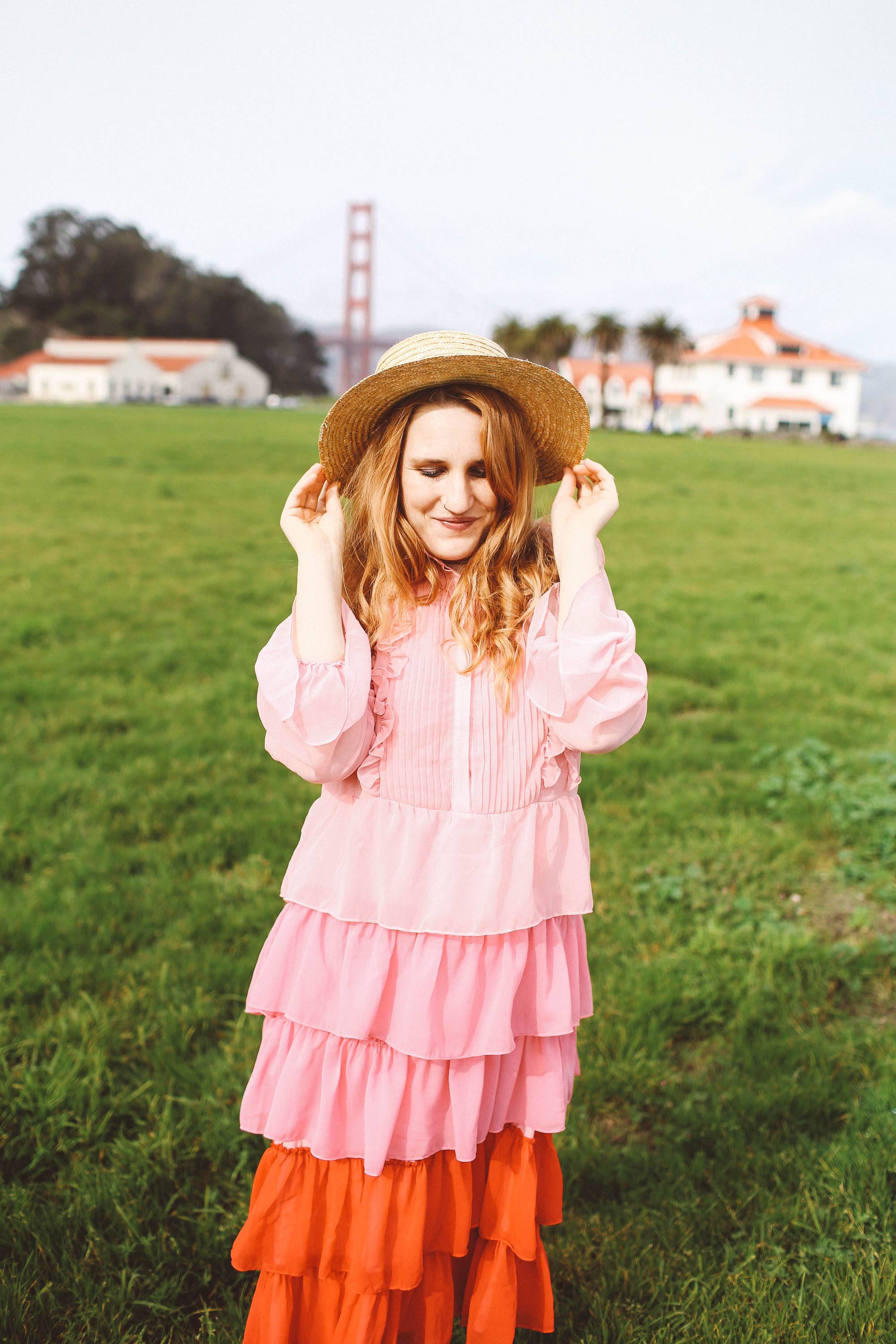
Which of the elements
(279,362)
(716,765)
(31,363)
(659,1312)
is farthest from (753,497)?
(279,362)

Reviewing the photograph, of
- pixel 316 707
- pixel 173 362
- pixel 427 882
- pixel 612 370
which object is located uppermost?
pixel 612 370

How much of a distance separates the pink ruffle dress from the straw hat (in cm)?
25

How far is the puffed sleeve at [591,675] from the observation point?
1614 millimetres

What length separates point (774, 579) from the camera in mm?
9461

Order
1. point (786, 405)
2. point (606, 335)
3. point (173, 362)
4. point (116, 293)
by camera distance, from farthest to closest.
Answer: point (116, 293)
point (173, 362)
point (786, 405)
point (606, 335)

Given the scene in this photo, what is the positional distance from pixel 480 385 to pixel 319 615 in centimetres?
51

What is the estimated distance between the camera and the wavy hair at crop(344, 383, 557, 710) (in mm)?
1750

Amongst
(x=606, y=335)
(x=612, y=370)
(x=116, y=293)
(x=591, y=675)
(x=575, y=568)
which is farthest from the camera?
(x=116, y=293)

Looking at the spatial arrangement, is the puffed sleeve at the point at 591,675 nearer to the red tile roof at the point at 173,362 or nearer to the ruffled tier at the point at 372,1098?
the ruffled tier at the point at 372,1098

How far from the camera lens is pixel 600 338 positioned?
5372 centimetres

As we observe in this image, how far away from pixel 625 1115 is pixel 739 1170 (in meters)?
0.33

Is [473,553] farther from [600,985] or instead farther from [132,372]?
[132,372]

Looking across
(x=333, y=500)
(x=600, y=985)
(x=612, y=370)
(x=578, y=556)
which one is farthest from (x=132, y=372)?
(x=578, y=556)

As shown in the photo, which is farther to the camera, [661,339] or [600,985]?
[661,339]
